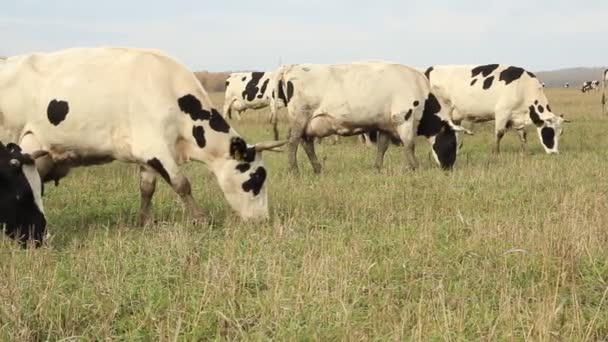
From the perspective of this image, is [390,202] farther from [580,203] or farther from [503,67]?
A: [503,67]

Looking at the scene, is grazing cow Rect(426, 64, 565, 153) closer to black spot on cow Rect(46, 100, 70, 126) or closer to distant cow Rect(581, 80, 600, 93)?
black spot on cow Rect(46, 100, 70, 126)

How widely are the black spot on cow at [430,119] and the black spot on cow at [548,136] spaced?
14.7 ft

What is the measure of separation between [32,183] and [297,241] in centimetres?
254

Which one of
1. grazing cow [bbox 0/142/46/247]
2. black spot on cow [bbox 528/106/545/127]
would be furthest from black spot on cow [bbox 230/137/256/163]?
black spot on cow [bbox 528/106/545/127]

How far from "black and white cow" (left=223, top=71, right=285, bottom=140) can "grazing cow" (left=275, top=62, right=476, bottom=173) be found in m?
16.6

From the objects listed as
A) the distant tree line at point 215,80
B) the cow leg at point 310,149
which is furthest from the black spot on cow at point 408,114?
the distant tree line at point 215,80

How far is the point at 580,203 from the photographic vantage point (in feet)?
25.5

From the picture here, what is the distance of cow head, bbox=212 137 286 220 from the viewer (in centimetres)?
761

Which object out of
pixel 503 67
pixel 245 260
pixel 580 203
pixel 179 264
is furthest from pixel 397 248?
pixel 503 67

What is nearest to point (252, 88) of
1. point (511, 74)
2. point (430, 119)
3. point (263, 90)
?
point (263, 90)

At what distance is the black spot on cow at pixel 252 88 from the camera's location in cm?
3019

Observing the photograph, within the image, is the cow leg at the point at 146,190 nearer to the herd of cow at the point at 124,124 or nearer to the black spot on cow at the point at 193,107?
the herd of cow at the point at 124,124

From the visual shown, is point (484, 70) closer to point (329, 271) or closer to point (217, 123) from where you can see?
point (217, 123)

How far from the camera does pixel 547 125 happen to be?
16.5 m
